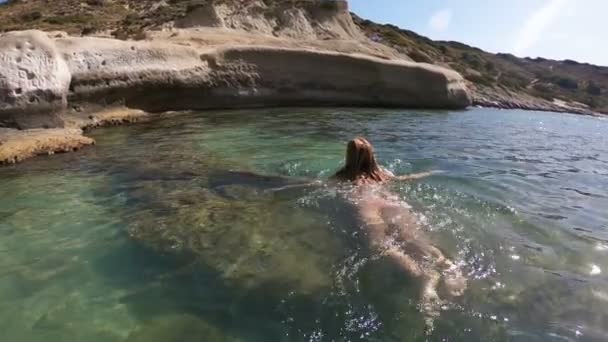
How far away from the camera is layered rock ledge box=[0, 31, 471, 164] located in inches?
431

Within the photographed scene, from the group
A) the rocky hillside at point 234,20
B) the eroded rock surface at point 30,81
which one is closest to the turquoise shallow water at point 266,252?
the eroded rock surface at point 30,81

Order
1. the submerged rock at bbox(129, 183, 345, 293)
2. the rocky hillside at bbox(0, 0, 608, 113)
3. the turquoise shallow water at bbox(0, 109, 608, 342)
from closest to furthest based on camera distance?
the turquoise shallow water at bbox(0, 109, 608, 342) < the submerged rock at bbox(129, 183, 345, 293) < the rocky hillside at bbox(0, 0, 608, 113)

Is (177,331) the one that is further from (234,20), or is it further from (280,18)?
(280,18)

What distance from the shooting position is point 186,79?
1675 centimetres

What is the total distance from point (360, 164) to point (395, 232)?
165cm

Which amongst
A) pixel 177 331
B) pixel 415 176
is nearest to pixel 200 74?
pixel 415 176

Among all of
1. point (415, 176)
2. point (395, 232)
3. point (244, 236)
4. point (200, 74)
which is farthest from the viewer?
point (200, 74)

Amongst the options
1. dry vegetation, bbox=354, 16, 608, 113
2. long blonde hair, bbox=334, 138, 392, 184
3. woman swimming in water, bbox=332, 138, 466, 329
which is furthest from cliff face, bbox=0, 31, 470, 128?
dry vegetation, bbox=354, 16, 608, 113

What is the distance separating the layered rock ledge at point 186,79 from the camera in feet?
35.9

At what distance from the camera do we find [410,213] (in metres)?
6.06

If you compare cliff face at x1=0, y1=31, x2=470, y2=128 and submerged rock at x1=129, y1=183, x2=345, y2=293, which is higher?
cliff face at x1=0, y1=31, x2=470, y2=128

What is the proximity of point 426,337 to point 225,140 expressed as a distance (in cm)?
919

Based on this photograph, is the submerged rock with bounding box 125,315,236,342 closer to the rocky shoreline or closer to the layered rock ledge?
the rocky shoreline

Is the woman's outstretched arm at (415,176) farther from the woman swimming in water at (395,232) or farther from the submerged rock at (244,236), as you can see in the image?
the submerged rock at (244,236)
